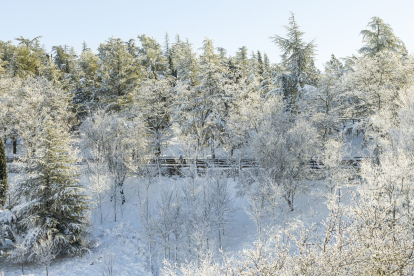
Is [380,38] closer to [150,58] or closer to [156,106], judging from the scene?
[156,106]

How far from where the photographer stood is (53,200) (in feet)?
67.3

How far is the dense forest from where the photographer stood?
1973 cm

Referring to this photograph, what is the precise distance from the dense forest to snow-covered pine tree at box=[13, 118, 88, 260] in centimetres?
8

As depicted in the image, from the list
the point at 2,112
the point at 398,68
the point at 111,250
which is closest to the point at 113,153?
the point at 111,250

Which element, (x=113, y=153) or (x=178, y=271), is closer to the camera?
(x=178, y=271)

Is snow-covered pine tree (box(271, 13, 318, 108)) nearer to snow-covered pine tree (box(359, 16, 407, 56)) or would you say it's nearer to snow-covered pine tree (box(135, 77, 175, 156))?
snow-covered pine tree (box(359, 16, 407, 56))

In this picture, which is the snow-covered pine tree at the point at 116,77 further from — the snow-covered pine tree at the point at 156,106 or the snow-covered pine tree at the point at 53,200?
the snow-covered pine tree at the point at 53,200

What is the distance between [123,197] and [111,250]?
602cm

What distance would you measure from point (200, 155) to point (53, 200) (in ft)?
46.8

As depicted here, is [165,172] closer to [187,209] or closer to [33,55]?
[187,209]

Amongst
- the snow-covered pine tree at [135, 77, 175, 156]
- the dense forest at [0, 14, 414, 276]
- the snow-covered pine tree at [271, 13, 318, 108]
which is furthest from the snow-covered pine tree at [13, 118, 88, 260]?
the snow-covered pine tree at [271, 13, 318, 108]

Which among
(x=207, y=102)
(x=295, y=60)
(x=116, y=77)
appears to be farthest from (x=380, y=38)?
(x=116, y=77)

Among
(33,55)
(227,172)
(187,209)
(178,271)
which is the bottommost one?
(178,271)

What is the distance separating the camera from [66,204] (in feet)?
67.3
